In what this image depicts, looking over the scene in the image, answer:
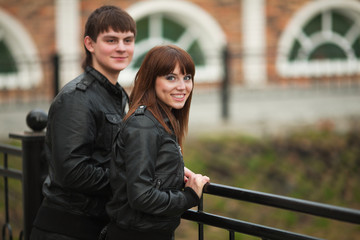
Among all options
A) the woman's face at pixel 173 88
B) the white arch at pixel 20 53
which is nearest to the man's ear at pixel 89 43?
the woman's face at pixel 173 88

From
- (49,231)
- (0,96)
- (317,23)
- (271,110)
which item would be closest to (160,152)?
(49,231)

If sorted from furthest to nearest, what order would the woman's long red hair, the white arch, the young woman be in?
the white arch → the woman's long red hair → the young woman

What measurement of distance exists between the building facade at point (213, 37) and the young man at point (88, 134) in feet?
29.6

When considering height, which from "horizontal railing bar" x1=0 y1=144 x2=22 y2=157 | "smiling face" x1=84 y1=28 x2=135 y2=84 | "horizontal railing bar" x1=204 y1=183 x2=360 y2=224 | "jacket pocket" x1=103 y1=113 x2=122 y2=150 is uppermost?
"smiling face" x1=84 y1=28 x2=135 y2=84

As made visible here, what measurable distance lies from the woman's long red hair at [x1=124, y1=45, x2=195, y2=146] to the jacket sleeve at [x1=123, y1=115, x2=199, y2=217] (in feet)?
0.26

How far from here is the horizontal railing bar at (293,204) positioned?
166 cm

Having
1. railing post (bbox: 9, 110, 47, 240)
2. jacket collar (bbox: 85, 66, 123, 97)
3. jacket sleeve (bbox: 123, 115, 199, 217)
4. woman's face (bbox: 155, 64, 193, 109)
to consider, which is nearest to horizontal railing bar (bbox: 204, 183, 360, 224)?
jacket sleeve (bbox: 123, 115, 199, 217)

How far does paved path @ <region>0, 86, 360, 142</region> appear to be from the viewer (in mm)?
9094

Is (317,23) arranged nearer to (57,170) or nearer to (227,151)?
(227,151)

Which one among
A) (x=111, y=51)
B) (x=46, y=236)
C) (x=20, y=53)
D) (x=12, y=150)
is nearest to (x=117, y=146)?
(x=111, y=51)

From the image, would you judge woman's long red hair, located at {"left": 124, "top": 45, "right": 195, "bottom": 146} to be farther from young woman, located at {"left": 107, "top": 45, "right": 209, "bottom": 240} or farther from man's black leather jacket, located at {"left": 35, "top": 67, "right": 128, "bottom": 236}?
man's black leather jacket, located at {"left": 35, "top": 67, "right": 128, "bottom": 236}

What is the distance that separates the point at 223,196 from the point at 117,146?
47 centimetres

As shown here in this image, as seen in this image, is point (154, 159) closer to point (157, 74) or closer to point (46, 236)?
point (157, 74)

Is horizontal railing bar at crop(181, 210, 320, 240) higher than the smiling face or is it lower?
lower
